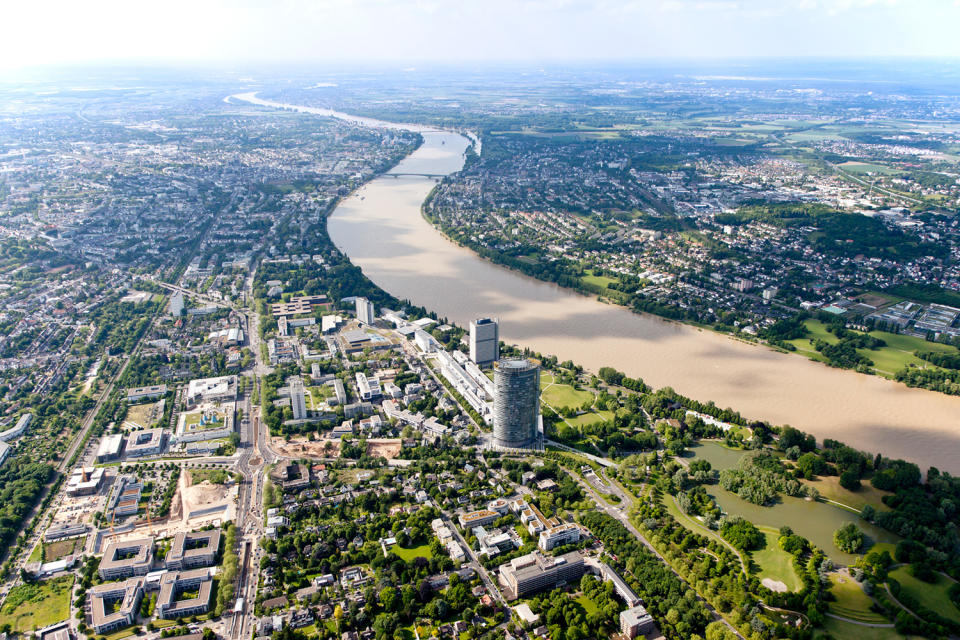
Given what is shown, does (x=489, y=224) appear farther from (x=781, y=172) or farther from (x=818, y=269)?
(x=781, y=172)

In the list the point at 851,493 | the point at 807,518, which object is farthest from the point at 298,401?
the point at 851,493

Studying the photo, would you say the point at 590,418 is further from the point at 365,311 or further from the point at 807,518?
the point at 365,311

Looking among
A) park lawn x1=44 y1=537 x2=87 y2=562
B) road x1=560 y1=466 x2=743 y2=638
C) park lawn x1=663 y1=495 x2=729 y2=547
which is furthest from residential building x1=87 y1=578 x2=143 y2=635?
park lawn x1=663 y1=495 x2=729 y2=547

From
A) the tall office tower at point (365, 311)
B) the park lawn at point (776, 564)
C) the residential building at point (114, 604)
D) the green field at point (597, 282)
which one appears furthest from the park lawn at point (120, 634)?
the green field at point (597, 282)

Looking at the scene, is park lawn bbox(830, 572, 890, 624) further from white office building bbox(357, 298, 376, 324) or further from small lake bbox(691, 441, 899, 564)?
white office building bbox(357, 298, 376, 324)

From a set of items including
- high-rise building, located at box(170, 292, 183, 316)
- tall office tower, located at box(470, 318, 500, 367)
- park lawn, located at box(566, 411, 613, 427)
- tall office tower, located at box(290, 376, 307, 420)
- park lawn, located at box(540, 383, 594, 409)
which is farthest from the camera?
high-rise building, located at box(170, 292, 183, 316)

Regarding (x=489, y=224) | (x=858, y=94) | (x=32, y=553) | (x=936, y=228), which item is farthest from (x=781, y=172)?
(x=858, y=94)

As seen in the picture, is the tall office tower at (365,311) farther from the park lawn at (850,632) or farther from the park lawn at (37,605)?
the park lawn at (850,632)
